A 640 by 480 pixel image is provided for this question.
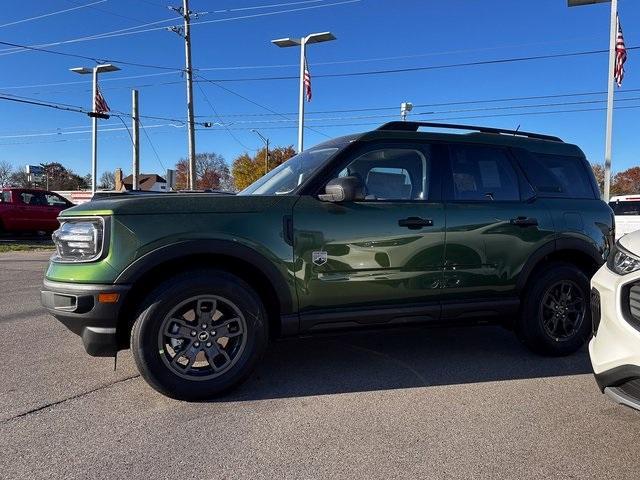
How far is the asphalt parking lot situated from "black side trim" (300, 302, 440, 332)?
456 mm

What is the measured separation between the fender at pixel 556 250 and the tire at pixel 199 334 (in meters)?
2.31

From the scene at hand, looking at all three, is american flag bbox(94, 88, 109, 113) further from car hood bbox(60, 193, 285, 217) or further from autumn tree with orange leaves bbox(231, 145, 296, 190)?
autumn tree with orange leaves bbox(231, 145, 296, 190)

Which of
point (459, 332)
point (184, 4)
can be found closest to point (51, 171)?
point (184, 4)

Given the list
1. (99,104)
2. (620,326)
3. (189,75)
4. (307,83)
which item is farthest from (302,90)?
(620,326)

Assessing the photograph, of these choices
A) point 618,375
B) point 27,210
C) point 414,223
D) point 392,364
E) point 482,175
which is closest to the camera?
point 618,375

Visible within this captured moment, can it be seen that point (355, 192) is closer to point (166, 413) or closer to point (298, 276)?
point (298, 276)

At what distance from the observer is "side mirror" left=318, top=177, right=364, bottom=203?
3.66 m

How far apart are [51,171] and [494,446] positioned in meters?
113

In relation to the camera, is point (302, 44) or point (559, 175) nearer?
point (559, 175)

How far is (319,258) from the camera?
375 cm

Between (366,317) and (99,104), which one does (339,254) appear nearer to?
(366,317)

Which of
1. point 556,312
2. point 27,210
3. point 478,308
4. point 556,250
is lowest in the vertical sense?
point 556,312

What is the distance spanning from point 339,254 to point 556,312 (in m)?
2.23

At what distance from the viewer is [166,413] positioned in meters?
3.39
